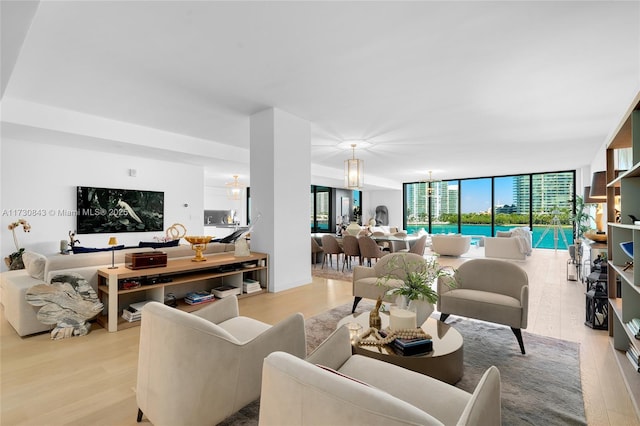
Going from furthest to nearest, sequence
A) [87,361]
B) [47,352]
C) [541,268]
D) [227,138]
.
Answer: [541,268], [227,138], [47,352], [87,361]

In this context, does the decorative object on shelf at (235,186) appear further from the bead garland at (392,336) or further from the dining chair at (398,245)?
the bead garland at (392,336)

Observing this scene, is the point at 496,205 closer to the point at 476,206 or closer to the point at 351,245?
the point at 476,206

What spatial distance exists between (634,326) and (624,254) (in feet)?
2.41

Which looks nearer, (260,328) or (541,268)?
(260,328)

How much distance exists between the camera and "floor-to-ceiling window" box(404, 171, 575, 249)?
35.0 feet

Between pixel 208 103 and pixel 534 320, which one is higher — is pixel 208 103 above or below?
above

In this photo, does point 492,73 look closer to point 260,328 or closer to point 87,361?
point 260,328

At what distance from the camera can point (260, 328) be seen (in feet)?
7.07

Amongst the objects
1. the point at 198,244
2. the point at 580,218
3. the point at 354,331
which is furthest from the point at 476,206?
the point at 354,331

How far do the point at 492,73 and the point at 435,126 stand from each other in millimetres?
2029

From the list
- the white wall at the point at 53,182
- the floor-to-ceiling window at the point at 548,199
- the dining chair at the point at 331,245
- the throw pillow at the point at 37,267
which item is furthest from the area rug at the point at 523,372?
the floor-to-ceiling window at the point at 548,199

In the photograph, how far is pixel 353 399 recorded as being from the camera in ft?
2.84

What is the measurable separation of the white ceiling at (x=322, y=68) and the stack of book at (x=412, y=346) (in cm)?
242

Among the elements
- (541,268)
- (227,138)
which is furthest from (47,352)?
(541,268)
